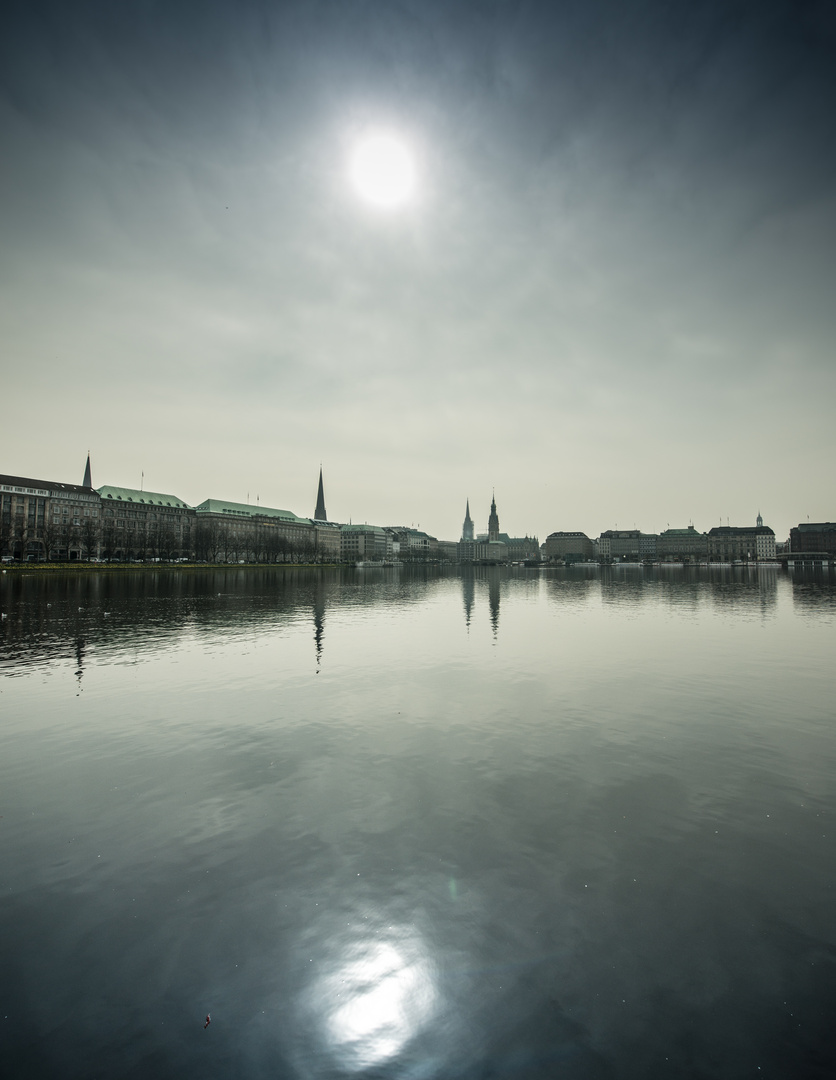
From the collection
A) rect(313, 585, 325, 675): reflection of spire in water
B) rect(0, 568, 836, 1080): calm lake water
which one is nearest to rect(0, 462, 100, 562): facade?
rect(313, 585, 325, 675): reflection of spire in water

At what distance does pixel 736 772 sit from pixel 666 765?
5.42ft

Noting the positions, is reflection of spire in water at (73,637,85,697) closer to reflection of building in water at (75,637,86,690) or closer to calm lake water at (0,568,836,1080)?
reflection of building in water at (75,637,86,690)

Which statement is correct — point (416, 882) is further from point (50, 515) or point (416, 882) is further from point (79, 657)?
point (50, 515)

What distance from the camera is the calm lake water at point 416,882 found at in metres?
6.51

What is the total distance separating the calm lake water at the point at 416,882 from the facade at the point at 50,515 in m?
138

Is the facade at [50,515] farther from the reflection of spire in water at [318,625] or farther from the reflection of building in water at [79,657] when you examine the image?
the reflection of building in water at [79,657]

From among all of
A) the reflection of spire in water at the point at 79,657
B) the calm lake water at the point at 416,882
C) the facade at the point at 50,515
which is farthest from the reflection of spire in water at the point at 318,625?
the facade at the point at 50,515

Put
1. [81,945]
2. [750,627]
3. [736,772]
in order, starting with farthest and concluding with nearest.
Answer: [750,627], [736,772], [81,945]

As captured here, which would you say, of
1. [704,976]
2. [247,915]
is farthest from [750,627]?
[247,915]

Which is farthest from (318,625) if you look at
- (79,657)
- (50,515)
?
(50,515)

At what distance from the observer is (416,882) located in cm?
930

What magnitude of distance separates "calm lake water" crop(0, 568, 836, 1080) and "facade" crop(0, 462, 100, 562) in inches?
5452

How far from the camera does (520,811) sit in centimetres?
1187

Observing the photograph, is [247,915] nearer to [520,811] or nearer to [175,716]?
[520,811]
